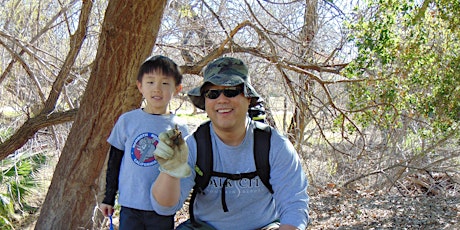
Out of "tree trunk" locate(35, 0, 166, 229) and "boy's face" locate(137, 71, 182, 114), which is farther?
"tree trunk" locate(35, 0, 166, 229)

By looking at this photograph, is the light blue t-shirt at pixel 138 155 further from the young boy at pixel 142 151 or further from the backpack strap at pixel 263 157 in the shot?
the backpack strap at pixel 263 157

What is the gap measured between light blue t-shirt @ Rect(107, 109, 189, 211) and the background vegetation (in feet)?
5.43

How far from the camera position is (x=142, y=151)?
2.88 m

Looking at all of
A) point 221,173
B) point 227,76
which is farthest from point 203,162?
point 227,76

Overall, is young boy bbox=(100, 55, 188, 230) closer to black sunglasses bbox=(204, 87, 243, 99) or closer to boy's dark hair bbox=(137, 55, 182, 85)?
boy's dark hair bbox=(137, 55, 182, 85)

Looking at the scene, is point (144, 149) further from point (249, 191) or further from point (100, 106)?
point (100, 106)

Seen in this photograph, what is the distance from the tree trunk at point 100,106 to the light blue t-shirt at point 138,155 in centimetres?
163

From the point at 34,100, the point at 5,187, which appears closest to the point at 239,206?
the point at 34,100

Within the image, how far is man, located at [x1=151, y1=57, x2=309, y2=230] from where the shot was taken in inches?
97.0

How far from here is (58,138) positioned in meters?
7.09

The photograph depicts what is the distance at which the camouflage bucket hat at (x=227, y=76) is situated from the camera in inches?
98.6

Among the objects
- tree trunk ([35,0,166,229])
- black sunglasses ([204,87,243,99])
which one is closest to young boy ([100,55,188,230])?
black sunglasses ([204,87,243,99])

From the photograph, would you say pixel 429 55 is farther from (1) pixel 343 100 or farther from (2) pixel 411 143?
(2) pixel 411 143

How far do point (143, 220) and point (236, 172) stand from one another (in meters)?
0.67
